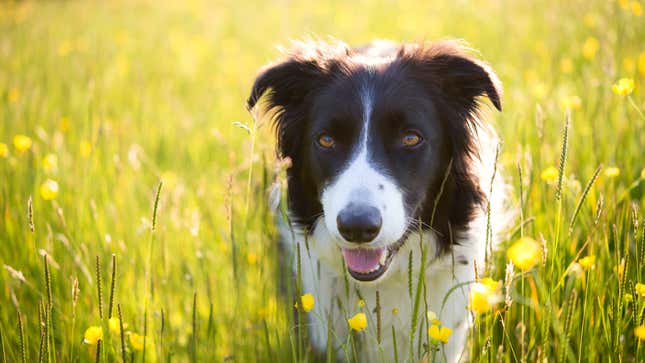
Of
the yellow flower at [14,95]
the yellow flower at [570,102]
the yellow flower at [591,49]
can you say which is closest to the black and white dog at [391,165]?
the yellow flower at [570,102]

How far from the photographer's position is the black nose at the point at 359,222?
6.75 feet

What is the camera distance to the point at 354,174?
7.39ft

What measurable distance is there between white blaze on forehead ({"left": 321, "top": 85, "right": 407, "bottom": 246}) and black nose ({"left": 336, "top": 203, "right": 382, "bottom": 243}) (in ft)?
0.08

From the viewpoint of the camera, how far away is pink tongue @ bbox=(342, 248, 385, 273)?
7.69ft

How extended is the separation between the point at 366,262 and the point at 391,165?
425 millimetres

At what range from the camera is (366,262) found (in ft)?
7.71

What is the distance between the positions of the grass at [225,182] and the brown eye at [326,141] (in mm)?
338

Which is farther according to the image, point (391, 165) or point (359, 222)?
point (391, 165)

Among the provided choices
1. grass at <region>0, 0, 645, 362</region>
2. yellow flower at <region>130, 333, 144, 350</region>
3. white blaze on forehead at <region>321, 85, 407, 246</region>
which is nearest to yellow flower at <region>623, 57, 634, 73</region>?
grass at <region>0, 0, 645, 362</region>

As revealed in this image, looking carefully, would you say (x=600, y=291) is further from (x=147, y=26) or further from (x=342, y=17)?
(x=147, y=26)

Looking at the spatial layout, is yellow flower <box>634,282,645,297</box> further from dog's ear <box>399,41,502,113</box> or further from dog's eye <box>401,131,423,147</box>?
dog's ear <box>399,41,502,113</box>

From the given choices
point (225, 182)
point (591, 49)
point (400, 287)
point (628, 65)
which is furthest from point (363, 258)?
point (591, 49)

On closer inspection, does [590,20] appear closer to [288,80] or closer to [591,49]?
[591,49]

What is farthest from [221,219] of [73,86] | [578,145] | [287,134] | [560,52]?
[560,52]
